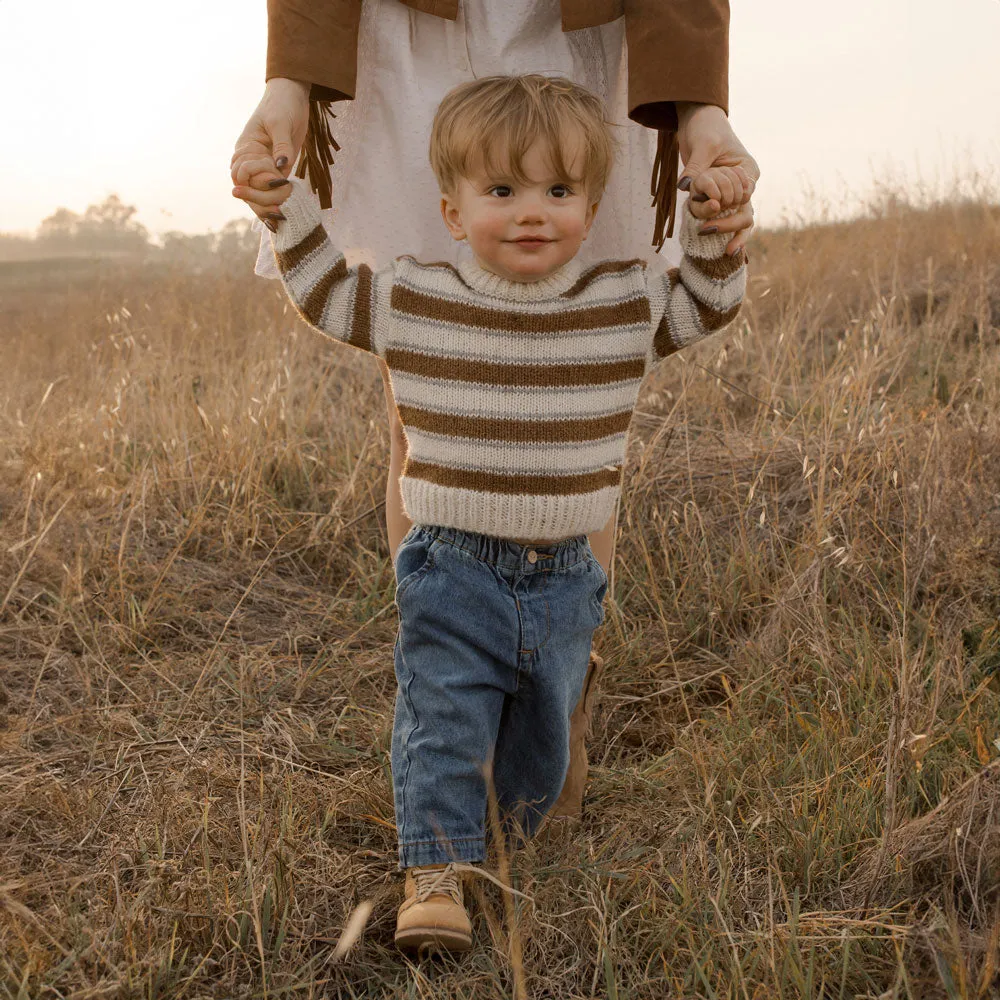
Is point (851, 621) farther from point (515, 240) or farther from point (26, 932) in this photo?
point (26, 932)

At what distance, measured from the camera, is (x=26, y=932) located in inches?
61.0

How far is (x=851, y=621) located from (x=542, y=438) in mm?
1090

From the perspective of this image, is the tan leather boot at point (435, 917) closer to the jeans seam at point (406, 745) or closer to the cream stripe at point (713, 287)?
the jeans seam at point (406, 745)

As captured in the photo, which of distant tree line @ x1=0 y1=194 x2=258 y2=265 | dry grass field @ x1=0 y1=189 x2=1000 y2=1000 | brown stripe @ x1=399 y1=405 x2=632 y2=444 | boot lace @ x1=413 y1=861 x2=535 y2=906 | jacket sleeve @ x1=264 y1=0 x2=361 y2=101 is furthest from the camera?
distant tree line @ x1=0 y1=194 x2=258 y2=265

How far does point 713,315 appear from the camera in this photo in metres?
1.85

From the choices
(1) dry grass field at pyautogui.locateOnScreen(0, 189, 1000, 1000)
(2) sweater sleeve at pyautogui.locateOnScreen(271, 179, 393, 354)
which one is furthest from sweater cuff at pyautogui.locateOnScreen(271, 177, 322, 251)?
(1) dry grass field at pyautogui.locateOnScreen(0, 189, 1000, 1000)

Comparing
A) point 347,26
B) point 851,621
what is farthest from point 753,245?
point 347,26

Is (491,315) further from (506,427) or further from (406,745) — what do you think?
(406,745)

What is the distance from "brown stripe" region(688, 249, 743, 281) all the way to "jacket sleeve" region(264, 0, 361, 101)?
2.31ft

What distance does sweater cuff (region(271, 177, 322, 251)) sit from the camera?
69.1 inches

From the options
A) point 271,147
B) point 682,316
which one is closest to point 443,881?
point 682,316

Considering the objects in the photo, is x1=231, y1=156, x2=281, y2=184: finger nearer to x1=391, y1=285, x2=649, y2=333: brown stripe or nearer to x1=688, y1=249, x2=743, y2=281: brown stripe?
x1=391, y1=285, x2=649, y2=333: brown stripe

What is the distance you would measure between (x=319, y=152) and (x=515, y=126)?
52cm

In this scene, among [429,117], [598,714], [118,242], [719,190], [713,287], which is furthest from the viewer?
[118,242]
